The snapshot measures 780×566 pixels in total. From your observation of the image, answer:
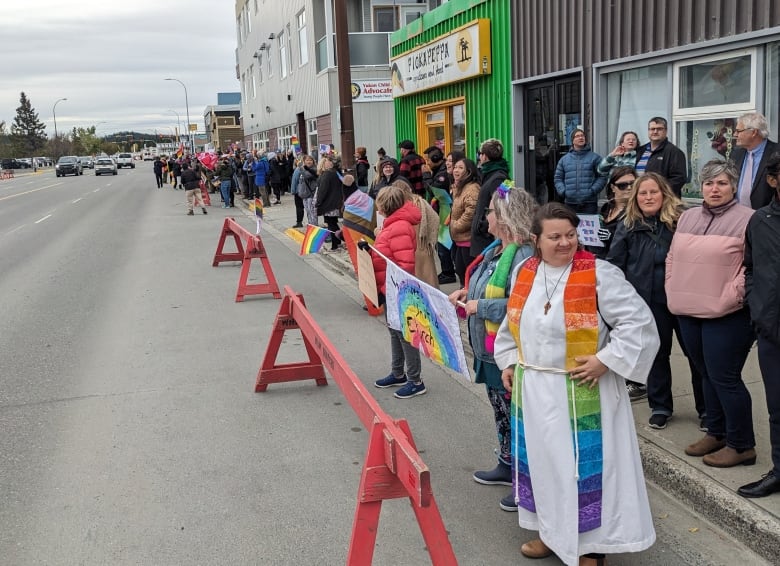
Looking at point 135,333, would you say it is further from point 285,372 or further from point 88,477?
point 88,477

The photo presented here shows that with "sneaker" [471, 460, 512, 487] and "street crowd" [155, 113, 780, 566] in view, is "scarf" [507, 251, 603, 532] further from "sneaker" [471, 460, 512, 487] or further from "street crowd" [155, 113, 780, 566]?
"sneaker" [471, 460, 512, 487]

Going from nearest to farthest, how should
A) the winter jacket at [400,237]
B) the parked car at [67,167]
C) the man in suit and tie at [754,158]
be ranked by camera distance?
the man in suit and tie at [754,158], the winter jacket at [400,237], the parked car at [67,167]

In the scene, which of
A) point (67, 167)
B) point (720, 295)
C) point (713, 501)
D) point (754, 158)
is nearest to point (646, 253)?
point (720, 295)

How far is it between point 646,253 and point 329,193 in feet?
30.1

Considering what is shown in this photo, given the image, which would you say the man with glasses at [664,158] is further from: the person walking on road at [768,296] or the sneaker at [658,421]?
the person walking on road at [768,296]

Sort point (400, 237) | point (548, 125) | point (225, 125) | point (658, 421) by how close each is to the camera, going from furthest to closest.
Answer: point (225, 125), point (548, 125), point (400, 237), point (658, 421)

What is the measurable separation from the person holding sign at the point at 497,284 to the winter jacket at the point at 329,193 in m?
9.28

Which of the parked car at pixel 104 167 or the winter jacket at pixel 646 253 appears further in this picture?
the parked car at pixel 104 167

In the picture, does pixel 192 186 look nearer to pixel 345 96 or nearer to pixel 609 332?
pixel 345 96

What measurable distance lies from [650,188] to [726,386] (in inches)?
49.4

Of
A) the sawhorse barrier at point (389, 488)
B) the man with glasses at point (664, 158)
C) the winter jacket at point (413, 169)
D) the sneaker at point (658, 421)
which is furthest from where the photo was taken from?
the winter jacket at point (413, 169)

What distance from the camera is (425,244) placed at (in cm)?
706

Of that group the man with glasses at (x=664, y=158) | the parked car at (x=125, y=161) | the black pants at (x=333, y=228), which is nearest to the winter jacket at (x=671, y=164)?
the man with glasses at (x=664, y=158)

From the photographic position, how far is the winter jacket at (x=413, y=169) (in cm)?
1165
